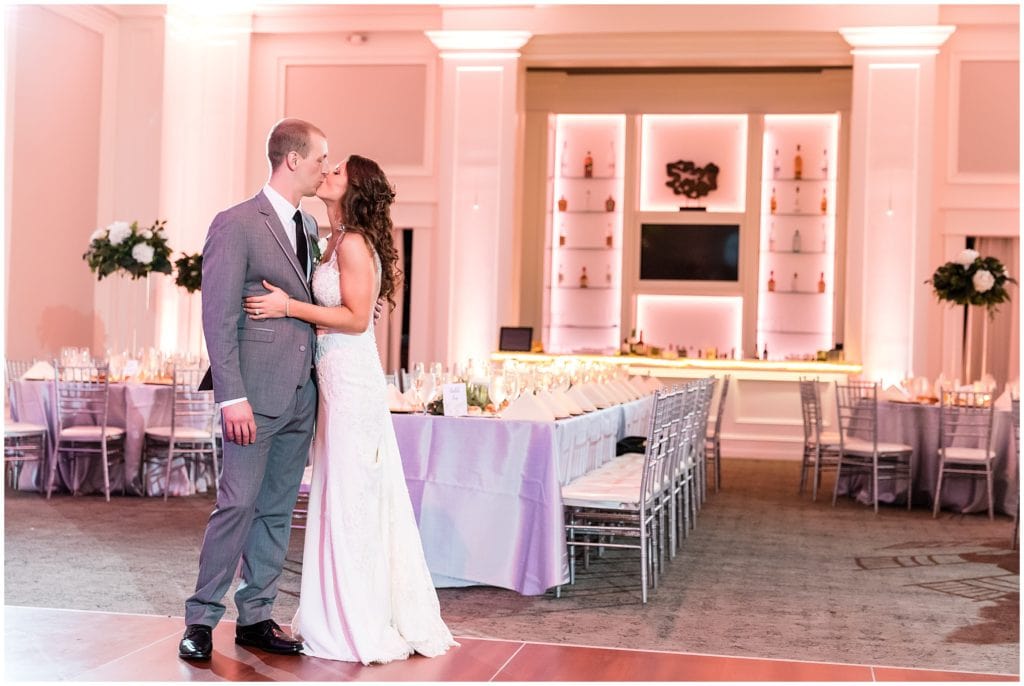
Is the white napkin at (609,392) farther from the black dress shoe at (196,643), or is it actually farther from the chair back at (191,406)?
the black dress shoe at (196,643)

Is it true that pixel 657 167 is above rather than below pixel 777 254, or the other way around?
above

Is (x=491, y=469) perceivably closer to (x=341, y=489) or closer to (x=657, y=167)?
(x=341, y=489)

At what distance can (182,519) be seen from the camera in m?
6.71

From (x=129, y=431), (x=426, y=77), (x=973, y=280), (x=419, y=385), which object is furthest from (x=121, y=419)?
(x=973, y=280)

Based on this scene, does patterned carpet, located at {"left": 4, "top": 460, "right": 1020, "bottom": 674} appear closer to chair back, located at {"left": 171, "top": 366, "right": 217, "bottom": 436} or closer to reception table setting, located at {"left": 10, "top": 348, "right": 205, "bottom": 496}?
reception table setting, located at {"left": 10, "top": 348, "right": 205, "bottom": 496}

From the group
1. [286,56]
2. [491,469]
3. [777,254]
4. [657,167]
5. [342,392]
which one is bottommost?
[491,469]

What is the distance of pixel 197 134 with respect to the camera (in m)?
12.1

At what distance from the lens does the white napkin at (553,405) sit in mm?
5250

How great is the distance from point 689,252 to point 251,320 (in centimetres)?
979

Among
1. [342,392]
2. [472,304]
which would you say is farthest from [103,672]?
[472,304]

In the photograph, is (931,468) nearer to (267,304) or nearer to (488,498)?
(488,498)

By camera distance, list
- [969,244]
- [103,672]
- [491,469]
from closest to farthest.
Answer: [103,672]
[491,469]
[969,244]

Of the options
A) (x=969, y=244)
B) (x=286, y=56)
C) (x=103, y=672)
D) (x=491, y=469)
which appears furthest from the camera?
(x=286, y=56)

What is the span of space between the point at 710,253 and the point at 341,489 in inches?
380
